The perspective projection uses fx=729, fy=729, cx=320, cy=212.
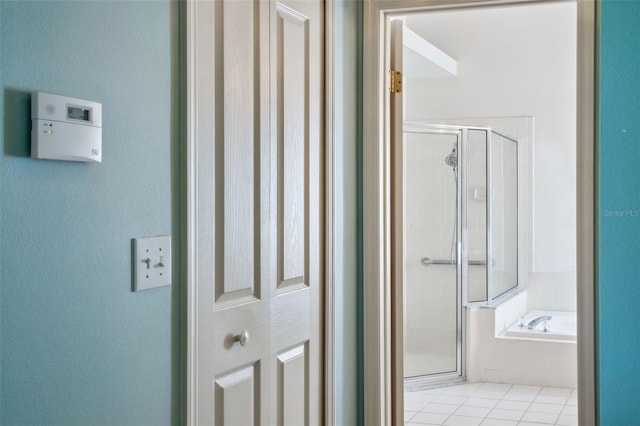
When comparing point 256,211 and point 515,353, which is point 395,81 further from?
point 515,353

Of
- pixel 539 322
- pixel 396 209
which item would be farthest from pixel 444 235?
pixel 396 209

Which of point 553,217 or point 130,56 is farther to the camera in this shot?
point 553,217

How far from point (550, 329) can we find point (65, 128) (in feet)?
14.5

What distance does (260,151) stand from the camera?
2.17 m

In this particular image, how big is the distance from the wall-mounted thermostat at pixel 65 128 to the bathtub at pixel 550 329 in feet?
12.9

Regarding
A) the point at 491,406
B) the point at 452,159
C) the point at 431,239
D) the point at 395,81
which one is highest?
the point at 395,81

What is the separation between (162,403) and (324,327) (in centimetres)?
99

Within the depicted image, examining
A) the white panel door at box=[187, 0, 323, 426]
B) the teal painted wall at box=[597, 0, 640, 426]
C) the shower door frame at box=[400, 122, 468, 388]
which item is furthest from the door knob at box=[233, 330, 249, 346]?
the shower door frame at box=[400, 122, 468, 388]

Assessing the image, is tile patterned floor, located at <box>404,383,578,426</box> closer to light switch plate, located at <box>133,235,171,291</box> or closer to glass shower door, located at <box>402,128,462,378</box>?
glass shower door, located at <box>402,128,462,378</box>

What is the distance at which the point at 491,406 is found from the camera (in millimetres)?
4262

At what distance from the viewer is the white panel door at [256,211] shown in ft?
6.11

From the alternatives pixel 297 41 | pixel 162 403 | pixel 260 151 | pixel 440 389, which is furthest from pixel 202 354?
pixel 440 389

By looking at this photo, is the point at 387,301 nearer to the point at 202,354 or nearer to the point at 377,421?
the point at 377,421

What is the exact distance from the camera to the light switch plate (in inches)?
63.1
